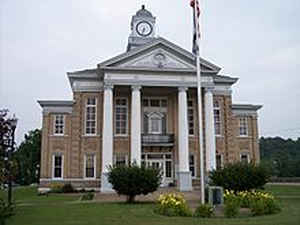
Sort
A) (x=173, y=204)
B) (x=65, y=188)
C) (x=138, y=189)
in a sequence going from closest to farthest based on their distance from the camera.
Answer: (x=173, y=204) < (x=138, y=189) < (x=65, y=188)

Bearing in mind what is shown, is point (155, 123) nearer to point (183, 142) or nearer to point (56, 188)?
point (183, 142)

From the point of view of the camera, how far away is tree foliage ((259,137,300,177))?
79812mm

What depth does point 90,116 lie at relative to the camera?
128 feet

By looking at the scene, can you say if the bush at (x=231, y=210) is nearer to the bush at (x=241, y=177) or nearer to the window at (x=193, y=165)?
the bush at (x=241, y=177)

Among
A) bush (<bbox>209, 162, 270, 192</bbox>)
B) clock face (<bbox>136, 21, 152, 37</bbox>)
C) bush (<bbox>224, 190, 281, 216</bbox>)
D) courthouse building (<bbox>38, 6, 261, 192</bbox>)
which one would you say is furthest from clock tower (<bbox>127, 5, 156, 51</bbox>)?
bush (<bbox>224, 190, 281, 216</bbox>)

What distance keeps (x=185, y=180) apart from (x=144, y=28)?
769 inches

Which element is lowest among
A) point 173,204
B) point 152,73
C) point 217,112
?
point 173,204

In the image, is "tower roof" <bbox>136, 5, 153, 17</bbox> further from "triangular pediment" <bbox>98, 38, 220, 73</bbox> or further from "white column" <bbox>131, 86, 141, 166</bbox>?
"white column" <bbox>131, 86, 141, 166</bbox>

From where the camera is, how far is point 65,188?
117 ft

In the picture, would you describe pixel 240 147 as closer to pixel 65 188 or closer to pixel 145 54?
pixel 145 54

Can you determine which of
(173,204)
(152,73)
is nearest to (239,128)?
(152,73)

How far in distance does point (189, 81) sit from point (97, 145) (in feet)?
34.8

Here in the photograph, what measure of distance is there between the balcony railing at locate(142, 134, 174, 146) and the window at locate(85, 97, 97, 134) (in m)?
4.97

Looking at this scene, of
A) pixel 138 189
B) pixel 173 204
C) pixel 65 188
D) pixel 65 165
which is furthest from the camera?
pixel 65 165
